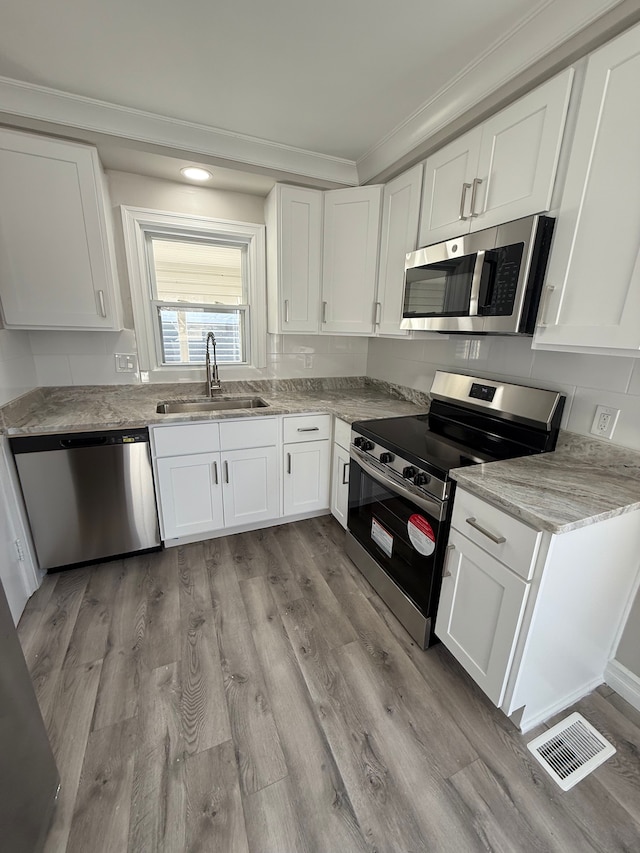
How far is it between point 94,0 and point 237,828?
2765mm

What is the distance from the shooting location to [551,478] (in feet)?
4.30

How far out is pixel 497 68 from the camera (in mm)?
1422

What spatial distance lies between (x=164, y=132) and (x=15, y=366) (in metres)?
1.54

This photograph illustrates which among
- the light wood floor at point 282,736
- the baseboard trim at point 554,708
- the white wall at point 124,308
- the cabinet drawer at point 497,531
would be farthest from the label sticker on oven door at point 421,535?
the white wall at point 124,308

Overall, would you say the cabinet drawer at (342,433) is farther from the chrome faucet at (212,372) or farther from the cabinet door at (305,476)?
the chrome faucet at (212,372)

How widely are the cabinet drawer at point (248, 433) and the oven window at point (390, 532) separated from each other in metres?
0.59

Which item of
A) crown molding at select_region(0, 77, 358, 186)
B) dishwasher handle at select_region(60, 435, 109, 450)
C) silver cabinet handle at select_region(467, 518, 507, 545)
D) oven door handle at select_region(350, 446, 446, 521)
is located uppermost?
crown molding at select_region(0, 77, 358, 186)

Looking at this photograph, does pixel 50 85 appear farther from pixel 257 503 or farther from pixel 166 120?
pixel 257 503

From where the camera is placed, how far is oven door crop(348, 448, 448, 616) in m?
1.47

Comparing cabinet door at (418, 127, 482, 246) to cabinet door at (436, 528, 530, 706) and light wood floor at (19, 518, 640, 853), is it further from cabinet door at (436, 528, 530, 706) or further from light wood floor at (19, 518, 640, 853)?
light wood floor at (19, 518, 640, 853)

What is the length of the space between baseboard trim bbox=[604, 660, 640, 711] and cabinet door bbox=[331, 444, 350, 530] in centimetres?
141

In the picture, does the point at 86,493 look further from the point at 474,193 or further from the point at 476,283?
the point at 474,193

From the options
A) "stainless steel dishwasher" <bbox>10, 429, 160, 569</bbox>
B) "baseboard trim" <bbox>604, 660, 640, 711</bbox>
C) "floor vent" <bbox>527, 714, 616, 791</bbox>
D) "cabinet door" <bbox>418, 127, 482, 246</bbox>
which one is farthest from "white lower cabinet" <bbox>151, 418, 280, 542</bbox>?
"baseboard trim" <bbox>604, 660, 640, 711</bbox>

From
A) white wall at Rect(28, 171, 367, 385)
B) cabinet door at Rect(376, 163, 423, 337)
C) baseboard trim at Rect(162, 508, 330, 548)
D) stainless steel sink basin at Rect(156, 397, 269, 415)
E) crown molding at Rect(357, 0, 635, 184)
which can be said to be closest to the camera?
crown molding at Rect(357, 0, 635, 184)
